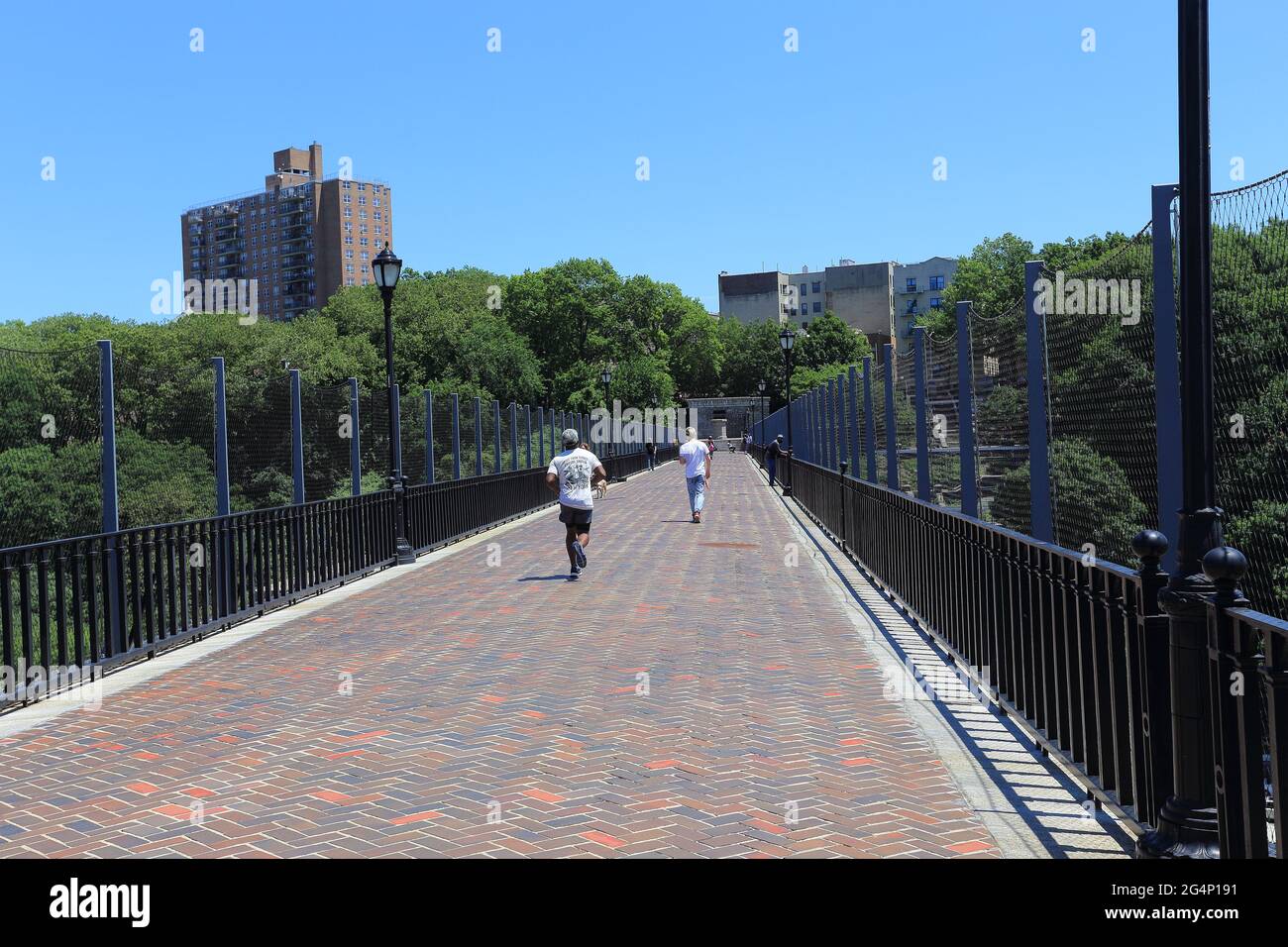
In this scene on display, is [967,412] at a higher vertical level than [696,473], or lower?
higher

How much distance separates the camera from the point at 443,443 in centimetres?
2358

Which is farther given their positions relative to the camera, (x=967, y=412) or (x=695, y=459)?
(x=695, y=459)

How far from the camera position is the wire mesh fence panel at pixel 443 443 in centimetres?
2331

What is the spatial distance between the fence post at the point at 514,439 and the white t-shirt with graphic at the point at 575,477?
13848 millimetres

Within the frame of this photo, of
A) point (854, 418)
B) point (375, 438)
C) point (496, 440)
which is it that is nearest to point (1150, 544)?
point (854, 418)

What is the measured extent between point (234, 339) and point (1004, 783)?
7972 cm

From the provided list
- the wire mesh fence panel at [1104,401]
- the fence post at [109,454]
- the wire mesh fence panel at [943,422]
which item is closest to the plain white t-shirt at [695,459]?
the wire mesh fence panel at [943,422]

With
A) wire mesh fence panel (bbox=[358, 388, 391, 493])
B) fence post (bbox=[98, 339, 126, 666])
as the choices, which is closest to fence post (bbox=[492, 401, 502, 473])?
wire mesh fence panel (bbox=[358, 388, 391, 493])

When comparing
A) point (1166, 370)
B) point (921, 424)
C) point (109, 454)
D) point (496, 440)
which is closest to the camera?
point (1166, 370)

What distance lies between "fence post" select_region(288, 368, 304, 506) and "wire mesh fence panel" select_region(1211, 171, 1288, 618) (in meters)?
11.4

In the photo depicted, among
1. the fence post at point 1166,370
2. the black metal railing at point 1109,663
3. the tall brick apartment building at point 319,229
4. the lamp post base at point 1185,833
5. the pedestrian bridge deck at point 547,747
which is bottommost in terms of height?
the pedestrian bridge deck at point 547,747

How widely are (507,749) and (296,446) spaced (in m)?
9.56

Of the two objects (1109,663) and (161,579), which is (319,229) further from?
(1109,663)

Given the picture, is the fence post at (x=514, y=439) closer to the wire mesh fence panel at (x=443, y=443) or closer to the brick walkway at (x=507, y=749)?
the wire mesh fence panel at (x=443, y=443)
